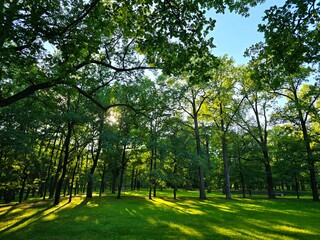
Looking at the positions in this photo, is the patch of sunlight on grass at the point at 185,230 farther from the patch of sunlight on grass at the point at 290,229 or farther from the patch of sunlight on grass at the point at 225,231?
the patch of sunlight on grass at the point at 290,229

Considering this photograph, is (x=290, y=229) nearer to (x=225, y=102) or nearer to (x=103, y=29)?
(x=103, y=29)

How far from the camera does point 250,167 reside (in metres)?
38.5

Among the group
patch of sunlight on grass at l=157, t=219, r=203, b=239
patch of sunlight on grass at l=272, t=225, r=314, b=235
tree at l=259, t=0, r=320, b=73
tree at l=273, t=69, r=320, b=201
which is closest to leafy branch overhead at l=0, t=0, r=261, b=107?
tree at l=259, t=0, r=320, b=73

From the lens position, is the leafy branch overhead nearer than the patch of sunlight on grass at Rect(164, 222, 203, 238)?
Yes

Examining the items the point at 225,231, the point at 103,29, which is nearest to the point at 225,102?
the point at 225,231

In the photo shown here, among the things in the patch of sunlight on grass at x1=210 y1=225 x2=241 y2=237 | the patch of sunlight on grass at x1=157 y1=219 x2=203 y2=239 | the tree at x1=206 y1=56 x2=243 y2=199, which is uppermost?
the tree at x1=206 y1=56 x2=243 y2=199

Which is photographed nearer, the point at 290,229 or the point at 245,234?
the point at 245,234

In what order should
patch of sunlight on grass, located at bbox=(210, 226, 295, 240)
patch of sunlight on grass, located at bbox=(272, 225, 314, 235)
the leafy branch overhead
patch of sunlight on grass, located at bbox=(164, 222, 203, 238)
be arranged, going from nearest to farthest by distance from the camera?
the leafy branch overhead
patch of sunlight on grass, located at bbox=(210, 226, 295, 240)
patch of sunlight on grass, located at bbox=(164, 222, 203, 238)
patch of sunlight on grass, located at bbox=(272, 225, 314, 235)

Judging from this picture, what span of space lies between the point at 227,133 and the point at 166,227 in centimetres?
2388

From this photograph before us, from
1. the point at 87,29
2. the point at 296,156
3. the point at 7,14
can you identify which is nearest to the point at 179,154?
the point at 296,156

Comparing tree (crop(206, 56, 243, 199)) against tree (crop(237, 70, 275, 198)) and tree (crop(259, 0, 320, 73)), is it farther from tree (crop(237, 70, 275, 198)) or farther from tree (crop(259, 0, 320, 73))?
tree (crop(259, 0, 320, 73))

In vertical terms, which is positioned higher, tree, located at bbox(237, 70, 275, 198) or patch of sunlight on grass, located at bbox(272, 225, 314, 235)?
tree, located at bbox(237, 70, 275, 198)

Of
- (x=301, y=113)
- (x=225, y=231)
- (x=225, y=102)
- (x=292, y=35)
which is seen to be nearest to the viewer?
(x=292, y=35)

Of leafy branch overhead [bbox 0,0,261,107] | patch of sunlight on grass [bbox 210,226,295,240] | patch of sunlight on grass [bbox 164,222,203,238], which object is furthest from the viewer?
patch of sunlight on grass [bbox 164,222,203,238]
